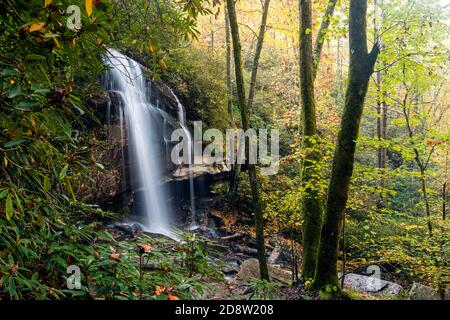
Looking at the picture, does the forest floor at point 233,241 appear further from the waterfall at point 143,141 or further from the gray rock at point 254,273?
the waterfall at point 143,141

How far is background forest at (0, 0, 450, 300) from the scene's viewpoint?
4.77ft

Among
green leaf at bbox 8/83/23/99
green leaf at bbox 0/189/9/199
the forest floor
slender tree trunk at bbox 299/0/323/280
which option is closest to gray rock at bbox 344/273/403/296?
the forest floor

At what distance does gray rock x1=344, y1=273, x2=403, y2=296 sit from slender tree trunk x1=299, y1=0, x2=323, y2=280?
351cm

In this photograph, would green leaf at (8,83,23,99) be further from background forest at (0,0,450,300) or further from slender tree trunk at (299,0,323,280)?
slender tree trunk at (299,0,323,280)

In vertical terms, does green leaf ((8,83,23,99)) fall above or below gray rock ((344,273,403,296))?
above

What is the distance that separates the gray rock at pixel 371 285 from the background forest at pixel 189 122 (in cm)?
39

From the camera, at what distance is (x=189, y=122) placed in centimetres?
1094

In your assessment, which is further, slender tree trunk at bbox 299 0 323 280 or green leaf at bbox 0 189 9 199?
slender tree trunk at bbox 299 0 323 280

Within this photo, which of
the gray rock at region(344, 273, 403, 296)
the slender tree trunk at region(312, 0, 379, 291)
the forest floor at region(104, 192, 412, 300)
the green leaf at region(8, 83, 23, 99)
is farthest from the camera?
the gray rock at region(344, 273, 403, 296)

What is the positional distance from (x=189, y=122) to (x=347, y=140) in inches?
288

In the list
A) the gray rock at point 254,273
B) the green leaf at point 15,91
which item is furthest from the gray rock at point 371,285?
the green leaf at point 15,91

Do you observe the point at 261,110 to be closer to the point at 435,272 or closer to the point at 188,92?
the point at 188,92

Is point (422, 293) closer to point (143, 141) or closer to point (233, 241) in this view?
point (233, 241)

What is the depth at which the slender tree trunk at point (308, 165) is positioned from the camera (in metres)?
5.91
